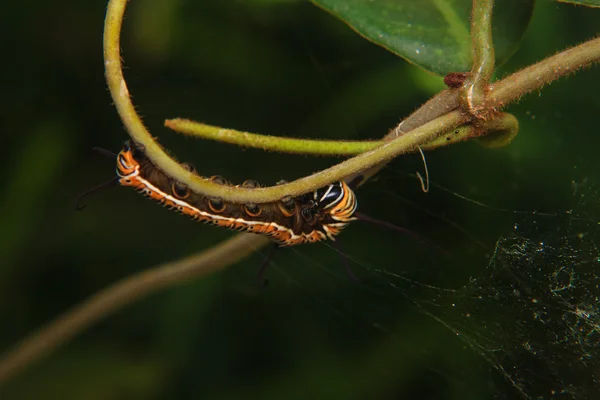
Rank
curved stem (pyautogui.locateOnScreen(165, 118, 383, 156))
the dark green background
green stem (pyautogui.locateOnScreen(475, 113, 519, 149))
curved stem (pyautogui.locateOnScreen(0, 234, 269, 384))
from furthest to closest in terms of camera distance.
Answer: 1. the dark green background
2. curved stem (pyautogui.locateOnScreen(0, 234, 269, 384))
3. green stem (pyautogui.locateOnScreen(475, 113, 519, 149))
4. curved stem (pyautogui.locateOnScreen(165, 118, 383, 156))

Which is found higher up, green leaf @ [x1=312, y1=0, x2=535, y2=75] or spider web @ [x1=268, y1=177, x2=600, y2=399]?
green leaf @ [x1=312, y1=0, x2=535, y2=75]

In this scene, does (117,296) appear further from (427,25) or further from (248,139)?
(427,25)

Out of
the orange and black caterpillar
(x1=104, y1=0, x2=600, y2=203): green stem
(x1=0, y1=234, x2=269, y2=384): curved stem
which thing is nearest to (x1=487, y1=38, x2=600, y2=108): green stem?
(x1=104, y1=0, x2=600, y2=203): green stem

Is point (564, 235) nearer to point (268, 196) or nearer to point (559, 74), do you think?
point (559, 74)

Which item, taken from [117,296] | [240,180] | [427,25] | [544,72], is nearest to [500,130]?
[544,72]

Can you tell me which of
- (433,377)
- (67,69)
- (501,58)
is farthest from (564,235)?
(67,69)

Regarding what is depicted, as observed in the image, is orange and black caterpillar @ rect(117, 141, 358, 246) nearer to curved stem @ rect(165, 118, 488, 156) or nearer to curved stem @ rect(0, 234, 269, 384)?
curved stem @ rect(0, 234, 269, 384)
